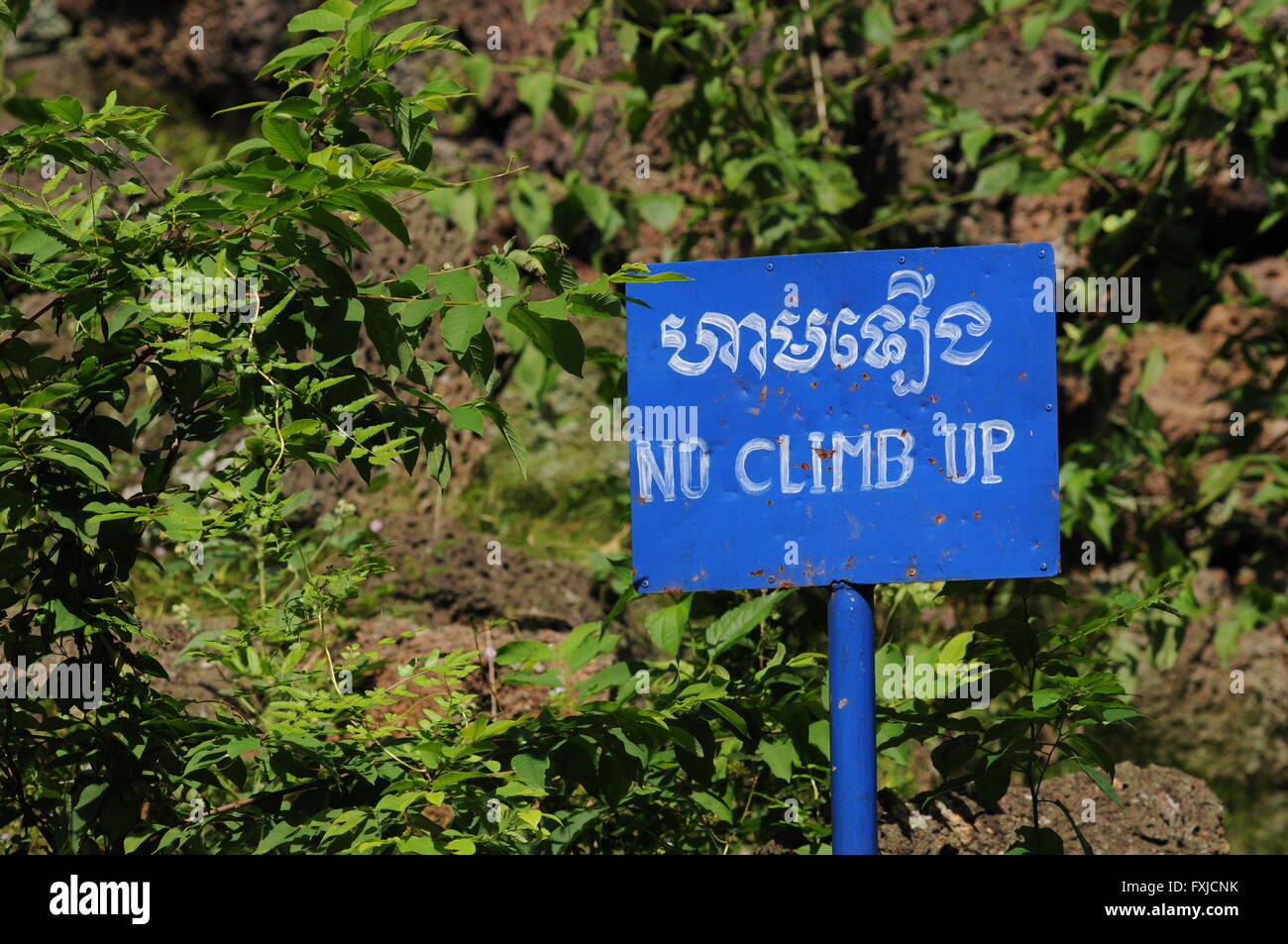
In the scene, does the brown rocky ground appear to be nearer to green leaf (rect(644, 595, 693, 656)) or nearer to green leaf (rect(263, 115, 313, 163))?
green leaf (rect(644, 595, 693, 656))

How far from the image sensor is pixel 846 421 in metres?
1.88

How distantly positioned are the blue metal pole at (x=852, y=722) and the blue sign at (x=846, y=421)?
6 centimetres

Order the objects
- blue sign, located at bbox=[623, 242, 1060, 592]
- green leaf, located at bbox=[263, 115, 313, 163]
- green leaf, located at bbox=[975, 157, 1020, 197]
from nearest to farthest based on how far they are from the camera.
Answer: green leaf, located at bbox=[263, 115, 313, 163] < blue sign, located at bbox=[623, 242, 1060, 592] < green leaf, located at bbox=[975, 157, 1020, 197]

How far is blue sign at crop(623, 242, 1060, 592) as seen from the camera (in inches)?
73.2

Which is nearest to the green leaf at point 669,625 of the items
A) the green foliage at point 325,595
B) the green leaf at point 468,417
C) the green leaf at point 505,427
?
the green foliage at point 325,595

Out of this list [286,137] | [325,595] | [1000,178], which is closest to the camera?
[286,137]

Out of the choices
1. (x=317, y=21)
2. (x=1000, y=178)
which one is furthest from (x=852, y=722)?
(x=1000, y=178)

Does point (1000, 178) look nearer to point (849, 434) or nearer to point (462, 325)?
point (849, 434)

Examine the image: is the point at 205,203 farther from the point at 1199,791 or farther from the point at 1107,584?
the point at 1107,584

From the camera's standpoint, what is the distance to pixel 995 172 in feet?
12.0

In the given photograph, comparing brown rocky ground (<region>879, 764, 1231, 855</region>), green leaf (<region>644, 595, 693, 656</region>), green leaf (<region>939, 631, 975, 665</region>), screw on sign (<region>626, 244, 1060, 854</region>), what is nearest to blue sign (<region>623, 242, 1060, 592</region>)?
screw on sign (<region>626, 244, 1060, 854</region>)

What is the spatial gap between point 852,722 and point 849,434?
42 centimetres

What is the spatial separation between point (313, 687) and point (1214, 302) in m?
3.05

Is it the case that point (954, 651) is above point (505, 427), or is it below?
below
